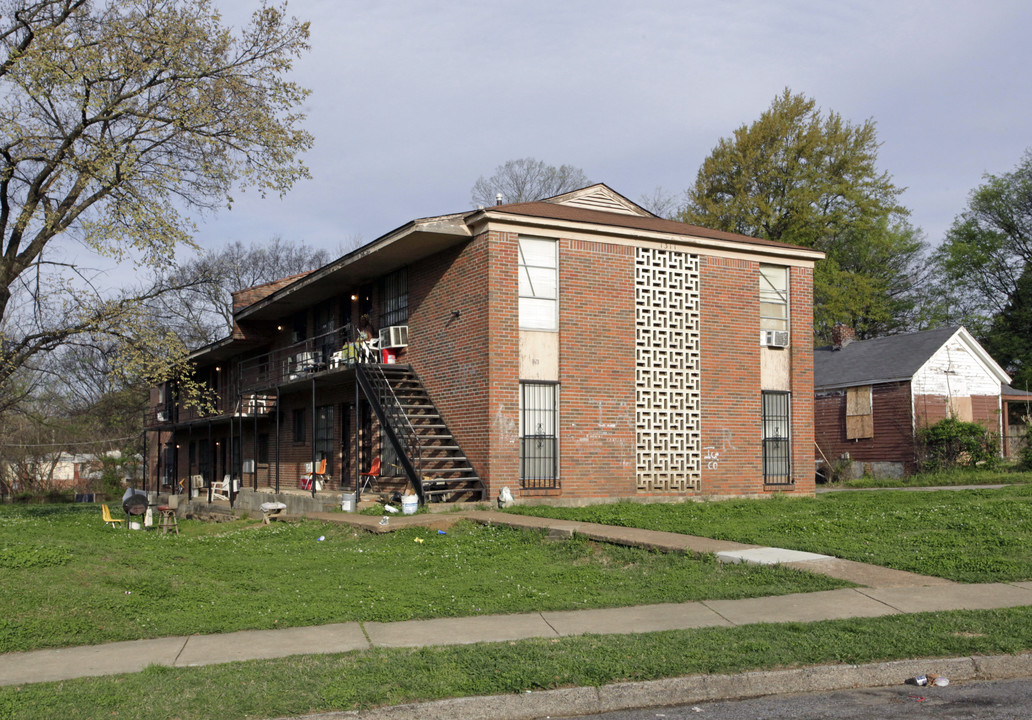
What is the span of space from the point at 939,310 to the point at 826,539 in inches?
1676

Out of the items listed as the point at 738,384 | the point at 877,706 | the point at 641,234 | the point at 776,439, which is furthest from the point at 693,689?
the point at 776,439

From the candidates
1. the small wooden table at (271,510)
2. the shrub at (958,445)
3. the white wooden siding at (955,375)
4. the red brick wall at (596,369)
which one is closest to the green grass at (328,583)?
the red brick wall at (596,369)

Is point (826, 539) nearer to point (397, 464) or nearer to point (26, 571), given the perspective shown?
point (26, 571)

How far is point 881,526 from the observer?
43.0 feet

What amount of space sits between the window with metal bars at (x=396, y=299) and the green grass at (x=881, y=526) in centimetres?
660

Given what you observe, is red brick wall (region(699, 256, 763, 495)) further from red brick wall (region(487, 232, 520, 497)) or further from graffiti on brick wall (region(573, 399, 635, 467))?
red brick wall (region(487, 232, 520, 497))

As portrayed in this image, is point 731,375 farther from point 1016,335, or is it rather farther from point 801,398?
point 1016,335

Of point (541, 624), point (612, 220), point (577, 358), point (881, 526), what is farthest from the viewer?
point (612, 220)

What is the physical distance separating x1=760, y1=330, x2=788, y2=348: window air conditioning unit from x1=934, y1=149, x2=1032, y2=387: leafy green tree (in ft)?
107

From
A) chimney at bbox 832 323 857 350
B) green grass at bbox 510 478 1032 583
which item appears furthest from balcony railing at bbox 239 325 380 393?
chimney at bbox 832 323 857 350

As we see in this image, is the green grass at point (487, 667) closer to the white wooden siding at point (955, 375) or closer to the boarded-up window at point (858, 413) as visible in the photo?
the white wooden siding at point (955, 375)

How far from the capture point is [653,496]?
19.4 m

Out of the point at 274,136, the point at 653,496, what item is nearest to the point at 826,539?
the point at 653,496

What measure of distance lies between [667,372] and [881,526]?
7.25 meters
